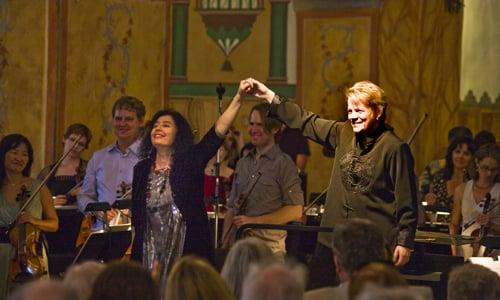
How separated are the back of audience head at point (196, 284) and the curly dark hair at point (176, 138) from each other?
8.67 ft

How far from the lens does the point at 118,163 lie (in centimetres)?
891

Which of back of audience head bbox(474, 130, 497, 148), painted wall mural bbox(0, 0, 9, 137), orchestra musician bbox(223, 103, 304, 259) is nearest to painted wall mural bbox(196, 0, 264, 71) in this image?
painted wall mural bbox(0, 0, 9, 137)

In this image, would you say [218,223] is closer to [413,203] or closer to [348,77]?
→ [413,203]

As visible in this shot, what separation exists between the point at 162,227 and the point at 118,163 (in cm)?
184

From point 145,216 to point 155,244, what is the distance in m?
0.16

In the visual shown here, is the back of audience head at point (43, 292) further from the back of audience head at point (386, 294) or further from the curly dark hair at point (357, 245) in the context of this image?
the curly dark hair at point (357, 245)

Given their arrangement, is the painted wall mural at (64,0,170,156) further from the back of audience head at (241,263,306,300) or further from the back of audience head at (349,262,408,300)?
the back of audience head at (241,263,306,300)

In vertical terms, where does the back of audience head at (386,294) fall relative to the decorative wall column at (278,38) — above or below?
below

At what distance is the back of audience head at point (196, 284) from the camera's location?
4.52m

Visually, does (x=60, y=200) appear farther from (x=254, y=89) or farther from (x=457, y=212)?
(x=254, y=89)

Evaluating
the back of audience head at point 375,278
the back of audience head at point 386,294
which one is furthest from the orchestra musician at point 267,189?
the back of audience head at point 386,294

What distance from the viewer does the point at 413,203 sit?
6.67 metres

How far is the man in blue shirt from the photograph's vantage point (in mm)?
8859

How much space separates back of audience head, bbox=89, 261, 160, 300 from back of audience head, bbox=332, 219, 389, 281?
46.9 inches
